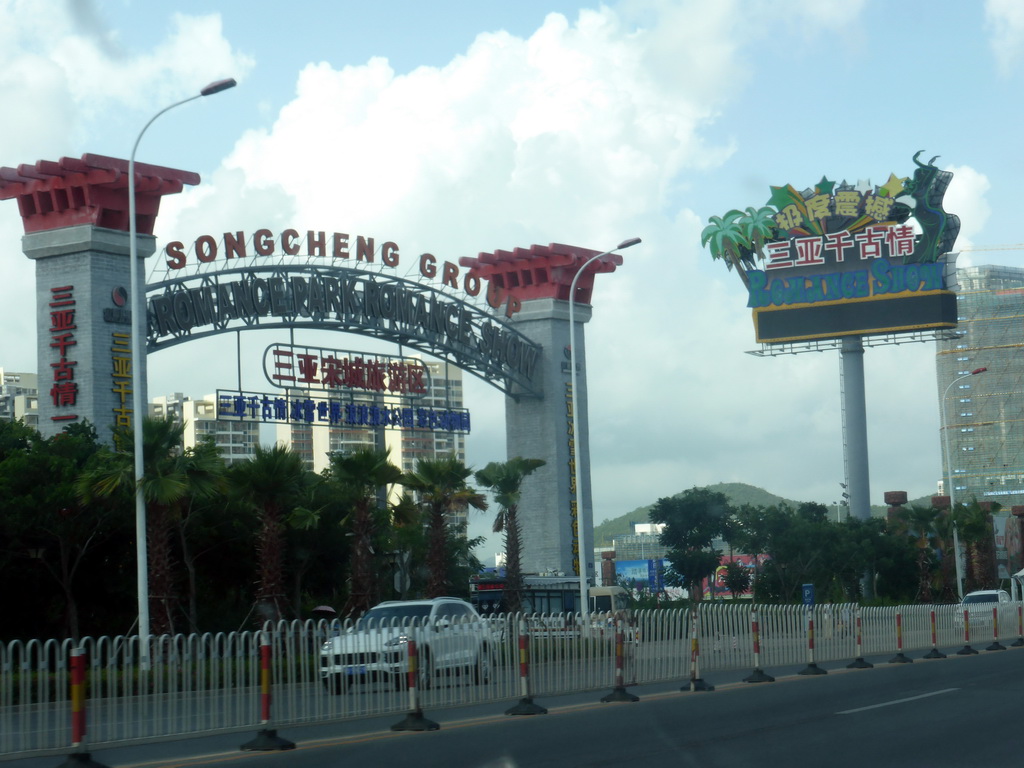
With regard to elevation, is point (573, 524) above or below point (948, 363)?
below

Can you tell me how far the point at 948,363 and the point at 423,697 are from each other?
117 metres

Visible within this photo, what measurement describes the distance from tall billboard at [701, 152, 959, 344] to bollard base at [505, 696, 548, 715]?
5682 cm

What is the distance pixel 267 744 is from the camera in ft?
46.2

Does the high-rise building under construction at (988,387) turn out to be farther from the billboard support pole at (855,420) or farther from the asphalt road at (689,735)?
the asphalt road at (689,735)

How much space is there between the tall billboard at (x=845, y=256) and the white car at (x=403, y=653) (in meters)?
54.9

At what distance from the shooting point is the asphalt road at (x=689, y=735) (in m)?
12.8

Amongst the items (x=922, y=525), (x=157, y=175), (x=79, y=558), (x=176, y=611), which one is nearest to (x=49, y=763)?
(x=79, y=558)

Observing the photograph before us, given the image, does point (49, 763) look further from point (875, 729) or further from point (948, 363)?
point (948, 363)

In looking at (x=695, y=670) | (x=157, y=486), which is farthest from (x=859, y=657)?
(x=157, y=486)

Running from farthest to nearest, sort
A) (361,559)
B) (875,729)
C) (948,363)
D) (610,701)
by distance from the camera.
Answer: (948,363) < (361,559) < (610,701) < (875,729)

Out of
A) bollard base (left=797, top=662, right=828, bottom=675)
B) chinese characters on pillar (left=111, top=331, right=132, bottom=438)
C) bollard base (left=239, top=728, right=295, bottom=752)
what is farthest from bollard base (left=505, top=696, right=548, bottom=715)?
chinese characters on pillar (left=111, top=331, right=132, bottom=438)

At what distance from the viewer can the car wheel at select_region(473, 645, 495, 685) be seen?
19656 millimetres

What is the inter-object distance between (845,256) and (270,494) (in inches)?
1979

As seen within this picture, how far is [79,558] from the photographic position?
30156 millimetres
